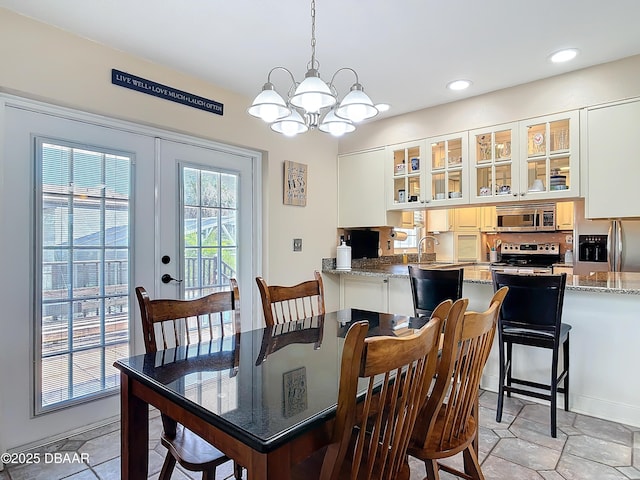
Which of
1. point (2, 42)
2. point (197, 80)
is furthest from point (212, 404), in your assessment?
point (197, 80)

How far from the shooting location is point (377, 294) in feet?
11.6

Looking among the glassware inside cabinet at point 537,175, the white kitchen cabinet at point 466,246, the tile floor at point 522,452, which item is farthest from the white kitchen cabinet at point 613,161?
the white kitchen cabinet at point 466,246

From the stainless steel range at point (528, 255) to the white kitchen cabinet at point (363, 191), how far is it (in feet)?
6.38

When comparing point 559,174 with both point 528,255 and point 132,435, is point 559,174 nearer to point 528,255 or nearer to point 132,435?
point 528,255

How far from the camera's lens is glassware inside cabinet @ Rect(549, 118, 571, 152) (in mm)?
2844

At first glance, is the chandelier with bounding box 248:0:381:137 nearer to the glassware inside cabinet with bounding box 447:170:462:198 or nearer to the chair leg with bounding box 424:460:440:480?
the chair leg with bounding box 424:460:440:480

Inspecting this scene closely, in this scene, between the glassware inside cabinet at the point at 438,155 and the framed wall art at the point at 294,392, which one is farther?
the glassware inside cabinet at the point at 438,155

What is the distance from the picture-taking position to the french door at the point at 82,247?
2100 mm

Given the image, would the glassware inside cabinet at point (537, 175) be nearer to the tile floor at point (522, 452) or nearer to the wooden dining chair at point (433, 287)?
the wooden dining chair at point (433, 287)

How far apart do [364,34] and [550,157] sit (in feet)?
5.59

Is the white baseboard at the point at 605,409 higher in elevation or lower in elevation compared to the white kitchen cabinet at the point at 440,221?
lower

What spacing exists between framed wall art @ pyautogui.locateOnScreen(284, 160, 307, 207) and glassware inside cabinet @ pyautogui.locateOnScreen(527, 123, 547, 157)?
189cm

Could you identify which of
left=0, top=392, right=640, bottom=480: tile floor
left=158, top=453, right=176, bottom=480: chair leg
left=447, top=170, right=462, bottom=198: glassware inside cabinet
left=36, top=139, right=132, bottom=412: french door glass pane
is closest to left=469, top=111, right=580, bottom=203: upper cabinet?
left=447, top=170, right=462, bottom=198: glassware inside cabinet

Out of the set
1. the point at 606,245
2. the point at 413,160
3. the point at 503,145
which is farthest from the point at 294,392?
the point at 606,245
